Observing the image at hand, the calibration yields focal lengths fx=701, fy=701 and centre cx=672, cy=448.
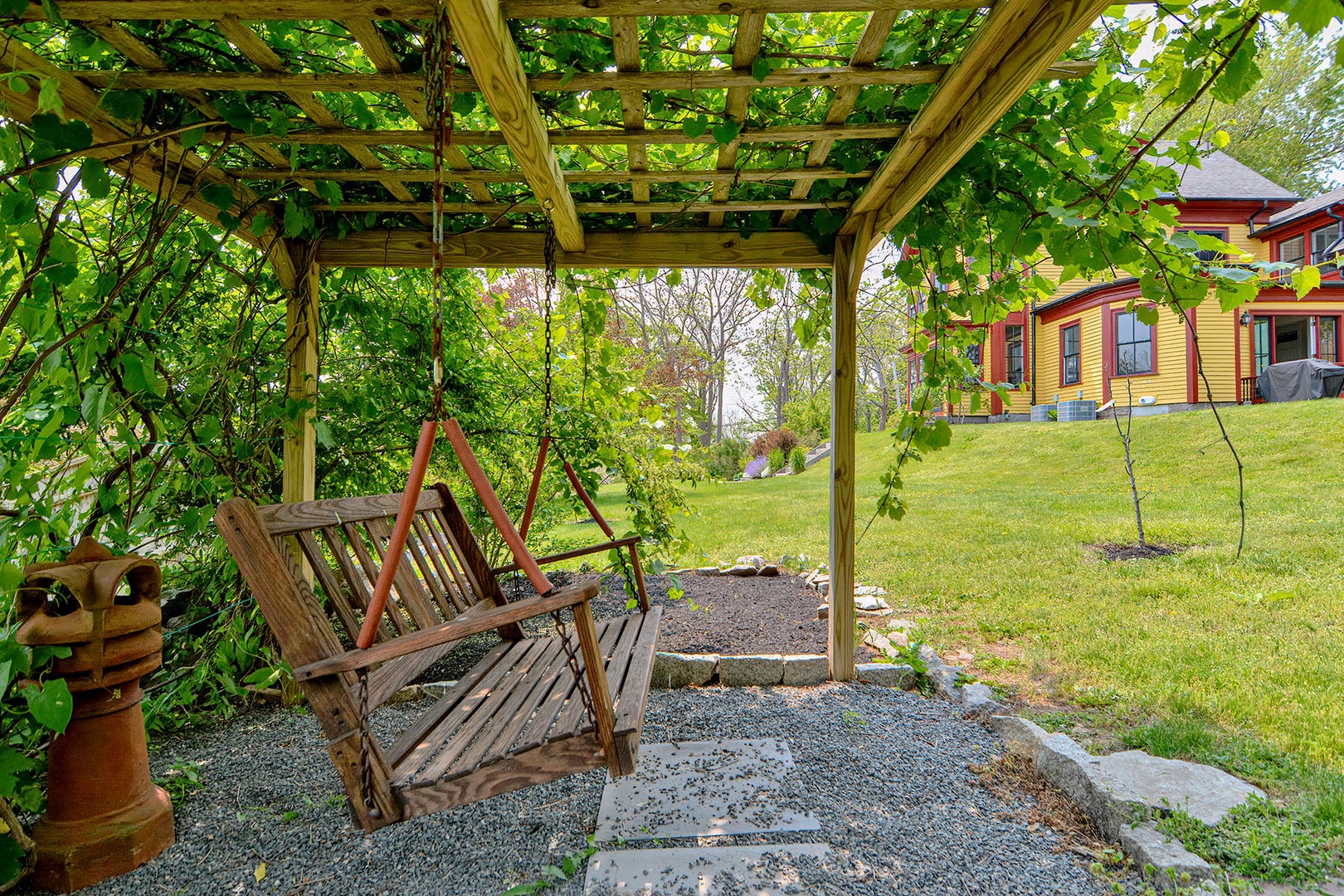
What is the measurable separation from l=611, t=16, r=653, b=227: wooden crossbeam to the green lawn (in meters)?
2.36

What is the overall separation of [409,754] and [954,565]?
493 centimetres

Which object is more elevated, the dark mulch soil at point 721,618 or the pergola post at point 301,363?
the pergola post at point 301,363

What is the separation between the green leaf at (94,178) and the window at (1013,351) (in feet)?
55.4

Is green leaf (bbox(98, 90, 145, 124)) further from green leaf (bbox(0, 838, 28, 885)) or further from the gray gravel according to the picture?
the gray gravel

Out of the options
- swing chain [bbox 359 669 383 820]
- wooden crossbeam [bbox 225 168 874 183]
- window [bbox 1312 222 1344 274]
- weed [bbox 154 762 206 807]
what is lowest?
weed [bbox 154 762 206 807]

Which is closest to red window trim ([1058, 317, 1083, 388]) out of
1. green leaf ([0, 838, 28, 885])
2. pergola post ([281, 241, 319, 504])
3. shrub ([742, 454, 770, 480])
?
shrub ([742, 454, 770, 480])

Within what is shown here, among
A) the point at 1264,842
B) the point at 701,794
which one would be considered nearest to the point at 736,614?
the point at 701,794

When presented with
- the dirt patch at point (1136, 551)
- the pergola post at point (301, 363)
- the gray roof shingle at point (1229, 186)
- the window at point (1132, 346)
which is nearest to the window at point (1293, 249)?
the gray roof shingle at point (1229, 186)

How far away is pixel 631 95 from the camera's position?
207cm

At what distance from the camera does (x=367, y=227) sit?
10.7 ft

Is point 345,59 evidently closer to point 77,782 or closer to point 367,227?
point 367,227

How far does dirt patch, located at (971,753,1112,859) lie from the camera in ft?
6.89

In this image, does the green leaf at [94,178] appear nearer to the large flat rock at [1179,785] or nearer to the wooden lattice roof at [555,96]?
the wooden lattice roof at [555,96]

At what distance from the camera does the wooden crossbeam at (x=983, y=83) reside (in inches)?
61.2
